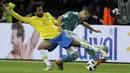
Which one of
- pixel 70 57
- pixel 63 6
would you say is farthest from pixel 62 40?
pixel 63 6

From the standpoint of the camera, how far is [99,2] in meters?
29.0

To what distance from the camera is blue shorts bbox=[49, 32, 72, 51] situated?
17.6 metres

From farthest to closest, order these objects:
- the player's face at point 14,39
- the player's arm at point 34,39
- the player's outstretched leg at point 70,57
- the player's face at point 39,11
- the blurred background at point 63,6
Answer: the blurred background at point 63,6, the player's face at point 14,39, the player's arm at point 34,39, the player's face at point 39,11, the player's outstretched leg at point 70,57

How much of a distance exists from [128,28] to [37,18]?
4.35 metres

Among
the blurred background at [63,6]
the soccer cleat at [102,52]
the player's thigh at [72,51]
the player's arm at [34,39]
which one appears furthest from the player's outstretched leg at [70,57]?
the blurred background at [63,6]

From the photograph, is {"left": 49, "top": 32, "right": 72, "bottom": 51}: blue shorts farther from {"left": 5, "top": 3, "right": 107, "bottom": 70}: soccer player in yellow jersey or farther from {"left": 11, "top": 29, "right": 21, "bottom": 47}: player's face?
{"left": 11, "top": 29, "right": 21, "bottom": 47}: player's face

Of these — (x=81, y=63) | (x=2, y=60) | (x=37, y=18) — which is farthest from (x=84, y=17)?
(x=2, y=60)

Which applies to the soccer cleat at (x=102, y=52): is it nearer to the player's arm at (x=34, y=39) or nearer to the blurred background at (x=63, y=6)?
the player's arm at (x=34, y=39)

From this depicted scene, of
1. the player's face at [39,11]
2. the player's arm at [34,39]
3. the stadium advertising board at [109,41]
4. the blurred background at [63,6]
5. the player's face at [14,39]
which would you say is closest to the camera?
the player's face at [39,11]

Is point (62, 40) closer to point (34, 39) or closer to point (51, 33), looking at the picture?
point (51, 33)

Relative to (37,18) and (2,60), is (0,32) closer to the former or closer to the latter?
(2,60)

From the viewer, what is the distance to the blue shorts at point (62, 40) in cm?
1755

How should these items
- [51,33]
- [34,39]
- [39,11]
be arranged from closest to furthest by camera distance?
1. [51,33]
2. [39,11]
3. [34,39]

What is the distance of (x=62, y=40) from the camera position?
17797mm
